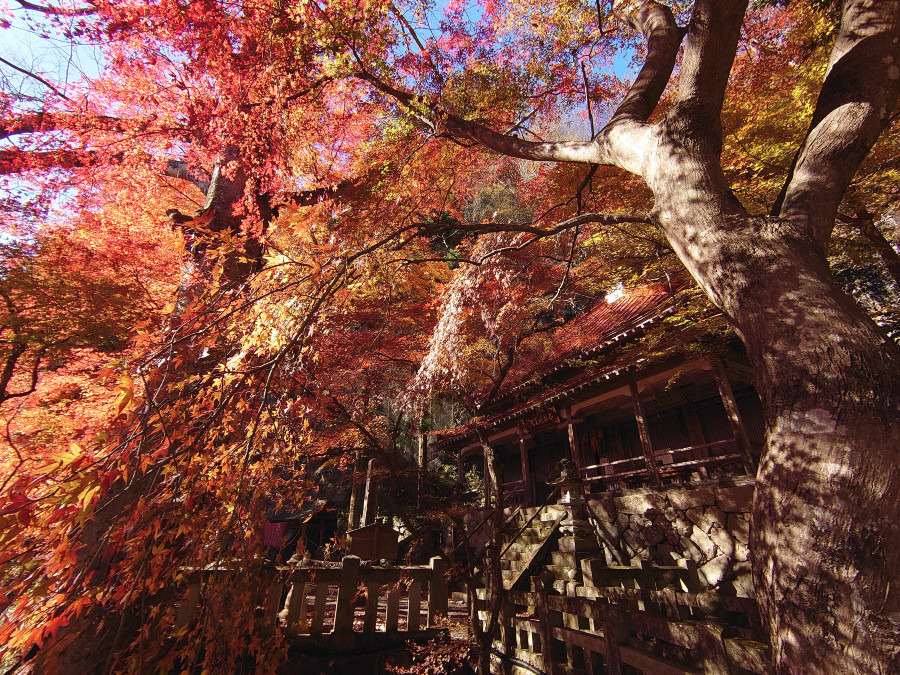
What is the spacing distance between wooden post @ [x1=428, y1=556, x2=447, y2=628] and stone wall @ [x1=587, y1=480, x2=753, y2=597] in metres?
3.39

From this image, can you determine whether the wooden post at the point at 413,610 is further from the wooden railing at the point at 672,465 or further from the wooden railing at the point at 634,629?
the wooden railing at the point at 672,465

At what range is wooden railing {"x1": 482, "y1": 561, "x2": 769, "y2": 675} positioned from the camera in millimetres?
2961

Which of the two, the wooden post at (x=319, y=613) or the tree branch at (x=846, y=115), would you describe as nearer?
the tree branch at (x=846, y=115)

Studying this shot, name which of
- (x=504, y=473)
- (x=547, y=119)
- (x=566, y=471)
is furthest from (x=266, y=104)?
(x=504, y=473)

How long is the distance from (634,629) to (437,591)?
147 inches

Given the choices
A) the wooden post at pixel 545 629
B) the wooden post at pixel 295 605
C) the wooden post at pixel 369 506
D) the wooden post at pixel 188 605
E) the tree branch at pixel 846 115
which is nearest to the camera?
the tree branch at pixel 846 115

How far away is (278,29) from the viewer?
6.14 m

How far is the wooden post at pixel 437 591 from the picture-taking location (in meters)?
6.32

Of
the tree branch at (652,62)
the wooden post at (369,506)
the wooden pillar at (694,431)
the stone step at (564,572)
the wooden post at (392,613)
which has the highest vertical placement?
the tree branch at (652,62)

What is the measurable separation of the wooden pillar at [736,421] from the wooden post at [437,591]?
5.52 meters

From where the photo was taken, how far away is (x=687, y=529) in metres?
7.17

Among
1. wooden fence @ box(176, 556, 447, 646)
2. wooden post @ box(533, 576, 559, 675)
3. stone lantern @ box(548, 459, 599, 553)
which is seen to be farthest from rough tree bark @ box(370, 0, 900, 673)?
stone lantern @ box(548, 459, 599, 553)

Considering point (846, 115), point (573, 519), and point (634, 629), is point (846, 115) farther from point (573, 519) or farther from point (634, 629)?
point (573, 519)

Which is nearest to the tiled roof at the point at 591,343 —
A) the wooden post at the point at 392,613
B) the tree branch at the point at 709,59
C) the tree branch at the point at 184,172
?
the wooden post at the point at 392,613
